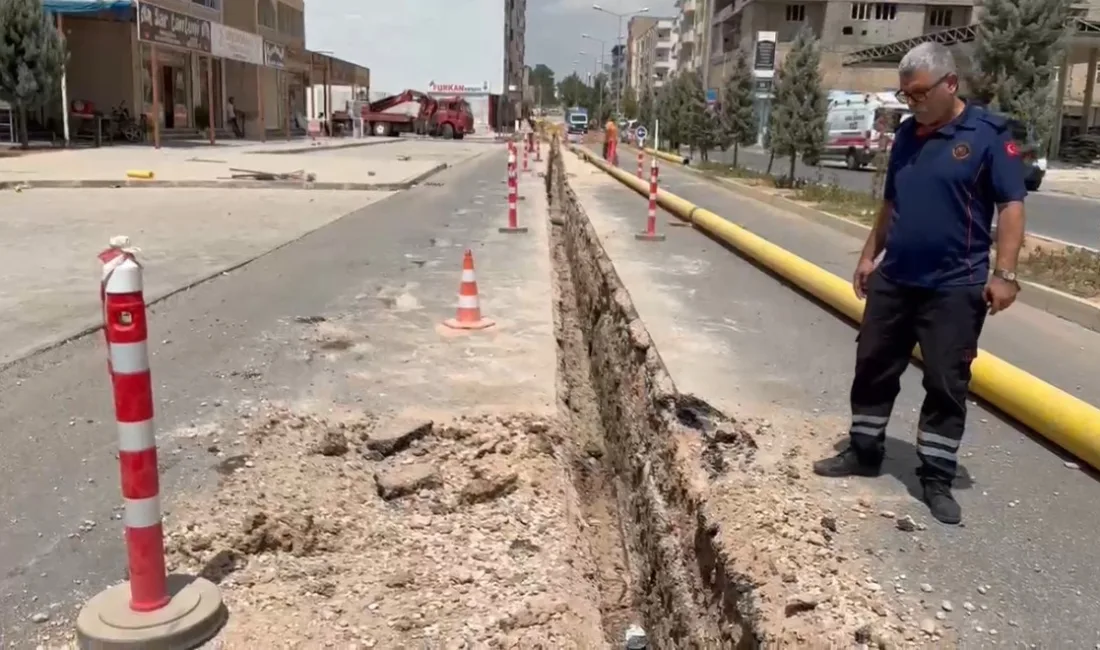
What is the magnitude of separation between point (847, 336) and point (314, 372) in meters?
4.23

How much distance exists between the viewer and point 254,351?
643 cm

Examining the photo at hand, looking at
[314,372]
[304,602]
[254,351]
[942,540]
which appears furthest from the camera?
[254,351]

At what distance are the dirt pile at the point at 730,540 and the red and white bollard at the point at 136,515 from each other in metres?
1.90

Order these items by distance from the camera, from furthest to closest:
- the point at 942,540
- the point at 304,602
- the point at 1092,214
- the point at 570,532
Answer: the point at 1092,214 → the point at 570,532 → the point at 942,540 → the point at 304,602

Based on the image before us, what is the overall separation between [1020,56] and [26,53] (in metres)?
24.1

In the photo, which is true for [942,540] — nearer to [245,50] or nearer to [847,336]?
[847,336]

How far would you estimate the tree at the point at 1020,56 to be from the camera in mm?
15133

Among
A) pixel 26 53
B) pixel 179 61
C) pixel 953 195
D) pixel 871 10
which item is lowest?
pixel 953 195

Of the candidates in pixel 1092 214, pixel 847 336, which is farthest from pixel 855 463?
pixel 1092 214

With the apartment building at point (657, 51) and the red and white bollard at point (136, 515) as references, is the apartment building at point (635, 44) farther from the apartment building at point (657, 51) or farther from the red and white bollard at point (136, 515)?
the red and white bollard at point (136, 515)

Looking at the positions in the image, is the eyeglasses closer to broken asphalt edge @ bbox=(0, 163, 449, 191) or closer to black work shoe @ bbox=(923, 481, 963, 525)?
black work shoe @ bbox=(923, 481, 963, 525)

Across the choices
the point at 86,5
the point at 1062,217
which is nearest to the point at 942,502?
the point at 1062,217

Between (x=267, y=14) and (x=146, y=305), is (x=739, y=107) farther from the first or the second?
(x=267, y=14)

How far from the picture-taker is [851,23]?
5956 centimetres
